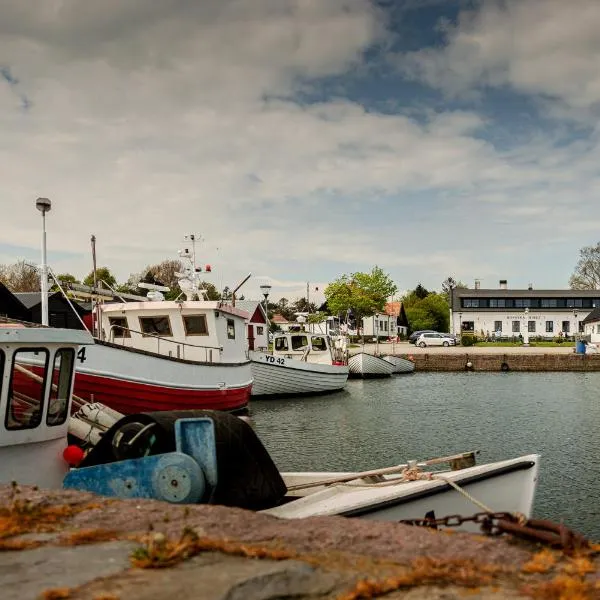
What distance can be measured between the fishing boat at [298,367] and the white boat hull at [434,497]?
2176cm

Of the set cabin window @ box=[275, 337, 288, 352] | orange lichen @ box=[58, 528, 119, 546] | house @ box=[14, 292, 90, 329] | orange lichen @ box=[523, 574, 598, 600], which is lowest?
orange lichen @ box=[523, 574, 598, 600]

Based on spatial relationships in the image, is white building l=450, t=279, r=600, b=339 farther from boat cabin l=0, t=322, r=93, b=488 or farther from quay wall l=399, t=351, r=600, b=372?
boat cabin l=0, t=322, r=93, b=488

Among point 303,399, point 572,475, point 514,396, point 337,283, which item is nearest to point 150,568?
point 572,475

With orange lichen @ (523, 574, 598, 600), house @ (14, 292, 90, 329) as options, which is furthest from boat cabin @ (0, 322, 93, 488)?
house @ (14, 292, 90, 329)

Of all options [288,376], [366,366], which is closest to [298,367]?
[288,376]

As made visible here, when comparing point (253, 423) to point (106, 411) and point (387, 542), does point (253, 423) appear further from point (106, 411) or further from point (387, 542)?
point (387, 542)

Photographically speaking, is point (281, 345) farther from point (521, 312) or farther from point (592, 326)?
point (521, 312)

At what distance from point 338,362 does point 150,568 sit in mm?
32855

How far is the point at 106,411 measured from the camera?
9.74m

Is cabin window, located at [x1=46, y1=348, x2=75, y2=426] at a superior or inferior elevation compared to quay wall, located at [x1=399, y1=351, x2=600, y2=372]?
superior

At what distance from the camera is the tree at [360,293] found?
73812 millimetres

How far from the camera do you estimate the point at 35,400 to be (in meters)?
8.31

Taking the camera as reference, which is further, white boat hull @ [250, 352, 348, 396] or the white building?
the white building

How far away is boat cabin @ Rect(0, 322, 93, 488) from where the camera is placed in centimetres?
784
